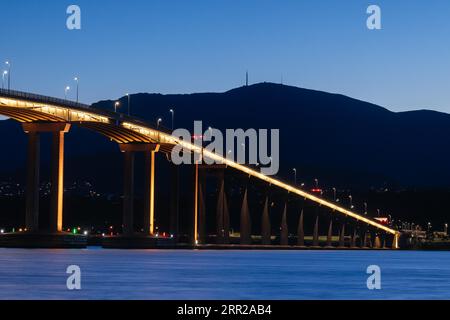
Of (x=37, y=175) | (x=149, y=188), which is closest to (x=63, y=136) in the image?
(x=37, y=175)

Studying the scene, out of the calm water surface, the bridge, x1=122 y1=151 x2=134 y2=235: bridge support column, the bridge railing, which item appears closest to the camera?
A: the calm water surface

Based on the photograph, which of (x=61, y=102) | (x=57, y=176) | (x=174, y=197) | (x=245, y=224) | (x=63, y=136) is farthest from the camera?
(x=245, y=224)

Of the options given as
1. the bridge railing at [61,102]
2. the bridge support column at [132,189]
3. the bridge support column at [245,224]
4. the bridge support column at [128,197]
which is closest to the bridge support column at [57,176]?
the bridge railing at [61,102]

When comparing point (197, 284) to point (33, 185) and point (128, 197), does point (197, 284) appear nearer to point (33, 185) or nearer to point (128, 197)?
point (33, 185)

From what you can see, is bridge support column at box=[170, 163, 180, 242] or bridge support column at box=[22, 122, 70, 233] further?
bridge support column at box=[170, 163, 180, 242]

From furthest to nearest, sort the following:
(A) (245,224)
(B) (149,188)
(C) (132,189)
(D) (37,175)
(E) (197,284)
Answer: (A) (245,224) < (B) (149,188) < (C) (132,189) < (D) (37,175) < (E) (197,284)

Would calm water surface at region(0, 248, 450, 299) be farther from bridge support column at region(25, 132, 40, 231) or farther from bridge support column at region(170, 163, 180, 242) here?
bridge support column at region(170, 163, 180, 242)

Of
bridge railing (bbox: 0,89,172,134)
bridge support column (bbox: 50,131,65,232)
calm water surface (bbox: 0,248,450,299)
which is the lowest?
calm water surface (bbox: 0,248,450,299)

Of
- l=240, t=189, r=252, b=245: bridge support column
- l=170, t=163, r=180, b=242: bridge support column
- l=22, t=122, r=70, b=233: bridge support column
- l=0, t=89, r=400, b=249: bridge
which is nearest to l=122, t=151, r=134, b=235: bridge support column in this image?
l=0, t=89, r=400, b=249: bridge
